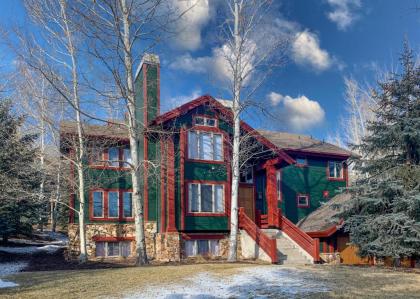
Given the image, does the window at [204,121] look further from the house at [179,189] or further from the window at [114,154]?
the window at [114,154]

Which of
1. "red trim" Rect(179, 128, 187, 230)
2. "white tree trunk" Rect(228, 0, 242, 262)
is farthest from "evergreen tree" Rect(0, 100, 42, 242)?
"white tree trunk" Rect(228, 0, 242, 262)

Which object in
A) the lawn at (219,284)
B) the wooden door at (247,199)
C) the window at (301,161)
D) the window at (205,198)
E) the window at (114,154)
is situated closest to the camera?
the lawn at (219,284)

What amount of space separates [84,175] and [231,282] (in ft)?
35.5

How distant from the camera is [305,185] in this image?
24562mm

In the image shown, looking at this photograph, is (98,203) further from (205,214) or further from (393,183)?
(393,183)

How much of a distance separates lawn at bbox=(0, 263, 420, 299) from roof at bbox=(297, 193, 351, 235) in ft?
25.4

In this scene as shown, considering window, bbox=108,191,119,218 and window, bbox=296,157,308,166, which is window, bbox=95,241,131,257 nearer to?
window, bbox=108,191,119,218

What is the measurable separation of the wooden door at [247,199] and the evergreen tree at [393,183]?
17.5 ft

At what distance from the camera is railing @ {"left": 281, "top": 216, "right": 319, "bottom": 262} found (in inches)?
711

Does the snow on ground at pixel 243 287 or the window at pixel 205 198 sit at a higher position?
the window at pixel 205 198

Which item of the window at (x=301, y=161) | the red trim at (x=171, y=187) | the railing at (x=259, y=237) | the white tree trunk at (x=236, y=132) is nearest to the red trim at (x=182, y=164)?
→ the red trim at (x=171, y=187)

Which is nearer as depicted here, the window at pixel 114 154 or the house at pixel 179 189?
the house at pixel 179 189

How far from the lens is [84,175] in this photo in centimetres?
1912

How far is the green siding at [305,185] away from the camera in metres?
24.0
